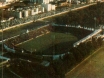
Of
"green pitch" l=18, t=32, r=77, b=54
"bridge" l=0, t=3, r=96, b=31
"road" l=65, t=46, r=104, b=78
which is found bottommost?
"road" l=65, t=46, r=104, b=78

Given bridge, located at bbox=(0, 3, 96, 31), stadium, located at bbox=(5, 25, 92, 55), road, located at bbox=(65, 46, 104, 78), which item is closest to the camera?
road, located at bbox=(65, 46, 104, 78)

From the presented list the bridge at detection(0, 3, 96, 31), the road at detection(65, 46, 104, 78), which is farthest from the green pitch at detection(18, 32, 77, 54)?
the bridge at detection(0, 3, 96, 31)

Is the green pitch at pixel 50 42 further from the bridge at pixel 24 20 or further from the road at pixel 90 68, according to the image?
the bridge at pixel 24 20

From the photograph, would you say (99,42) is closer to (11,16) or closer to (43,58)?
(43,58)

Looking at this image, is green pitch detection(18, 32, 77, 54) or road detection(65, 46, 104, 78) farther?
green pitch detection(18, 32, 77, 54)

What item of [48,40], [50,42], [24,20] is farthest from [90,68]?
[24,20]

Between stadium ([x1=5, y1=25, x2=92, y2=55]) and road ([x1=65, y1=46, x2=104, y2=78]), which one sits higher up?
stadium ([x1=5, y1=25, x2=92, y2=55])

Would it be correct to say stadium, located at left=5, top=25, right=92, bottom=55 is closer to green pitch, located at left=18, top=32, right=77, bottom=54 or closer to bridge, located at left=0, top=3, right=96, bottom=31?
green pitch, located at left=18, top=32, right=77, bottom=54

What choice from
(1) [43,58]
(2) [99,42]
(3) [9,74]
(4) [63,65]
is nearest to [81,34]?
(2) [99,42]
